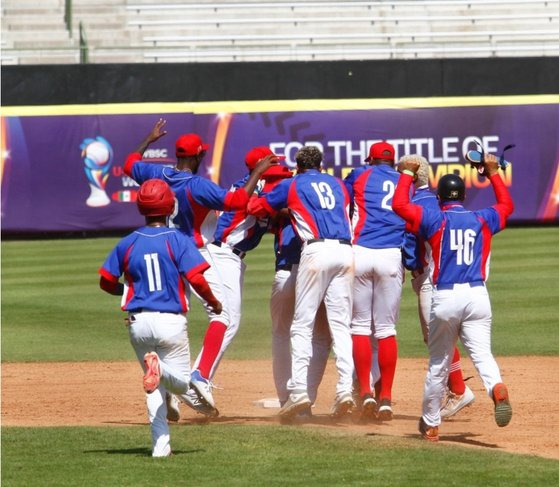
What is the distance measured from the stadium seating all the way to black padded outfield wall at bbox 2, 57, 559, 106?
5.36 ft

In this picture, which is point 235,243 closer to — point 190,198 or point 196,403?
point 190,198

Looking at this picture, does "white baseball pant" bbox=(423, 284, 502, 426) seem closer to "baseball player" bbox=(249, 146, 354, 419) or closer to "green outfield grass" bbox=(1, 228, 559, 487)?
"green outfield grass" bbox=(1, 228, 559, 487)

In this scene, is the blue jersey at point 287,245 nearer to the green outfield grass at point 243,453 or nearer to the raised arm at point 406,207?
the raised arm at point 406,207

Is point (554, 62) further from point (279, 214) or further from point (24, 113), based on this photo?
point (279, 214)

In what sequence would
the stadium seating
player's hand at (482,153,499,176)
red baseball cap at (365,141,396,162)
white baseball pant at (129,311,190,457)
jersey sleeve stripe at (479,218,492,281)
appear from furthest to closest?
the stadium seating → red baseball cap at (365,141,396,162) → player's hand at (482,153,499,176) → jersey sleeve stripe at (479,218,492,281) → white baseball pant at (129,311,190,457)

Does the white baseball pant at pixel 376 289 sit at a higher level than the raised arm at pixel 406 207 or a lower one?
lower

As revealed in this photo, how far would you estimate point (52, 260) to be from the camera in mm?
21875

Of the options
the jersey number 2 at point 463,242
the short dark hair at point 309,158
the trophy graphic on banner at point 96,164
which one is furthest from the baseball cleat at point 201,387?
the trophy graphic on banner at point 96,164

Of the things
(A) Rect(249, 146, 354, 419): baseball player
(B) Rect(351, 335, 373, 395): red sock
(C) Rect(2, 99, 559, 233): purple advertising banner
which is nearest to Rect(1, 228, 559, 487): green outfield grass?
(A) Rect(249, 146, 354, 419): baseball player

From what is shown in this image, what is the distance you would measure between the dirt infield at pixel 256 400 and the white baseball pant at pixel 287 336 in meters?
0.31

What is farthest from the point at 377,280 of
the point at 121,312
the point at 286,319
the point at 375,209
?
the point at 121,312

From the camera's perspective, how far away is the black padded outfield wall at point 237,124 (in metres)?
25.3

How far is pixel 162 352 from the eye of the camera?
7.42 m

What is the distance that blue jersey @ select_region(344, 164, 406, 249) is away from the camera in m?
9.18
